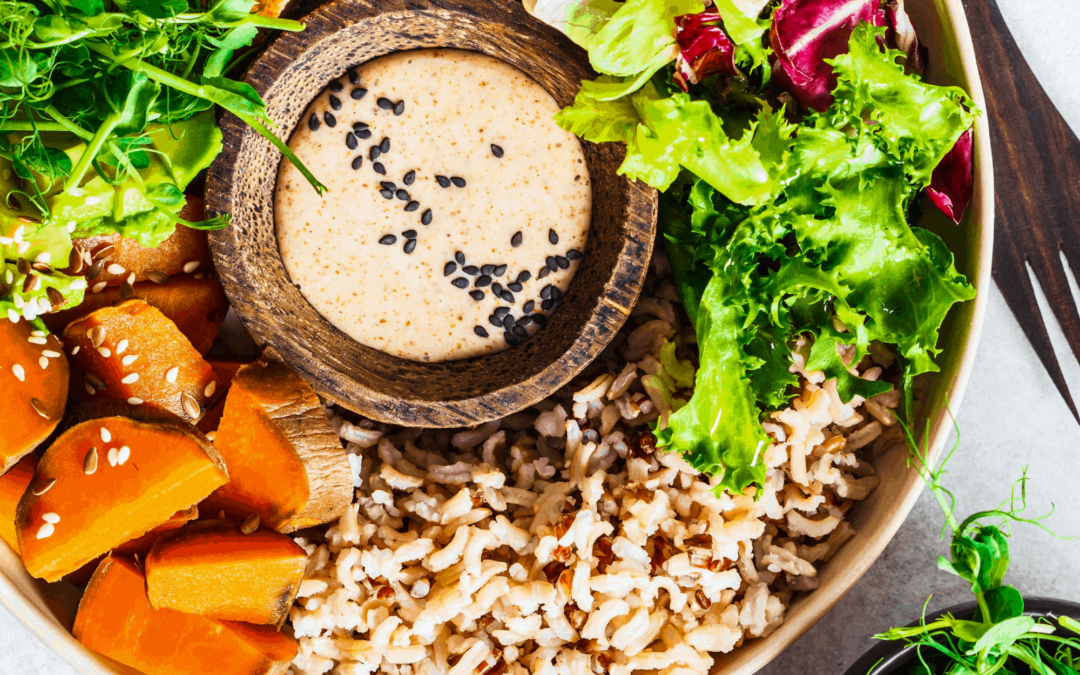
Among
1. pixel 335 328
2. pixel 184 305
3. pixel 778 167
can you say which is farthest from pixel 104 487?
pixel 778 167

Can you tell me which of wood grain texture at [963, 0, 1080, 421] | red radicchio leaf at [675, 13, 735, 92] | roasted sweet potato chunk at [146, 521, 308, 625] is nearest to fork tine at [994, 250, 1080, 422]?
wood grain texture at [963, 0, 1080, 421]

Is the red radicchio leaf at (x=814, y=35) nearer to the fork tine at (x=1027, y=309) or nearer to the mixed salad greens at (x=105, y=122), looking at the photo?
the fork tine at (x=1027, y=309)

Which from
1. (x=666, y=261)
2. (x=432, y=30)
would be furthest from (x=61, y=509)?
(x=666, y=261)

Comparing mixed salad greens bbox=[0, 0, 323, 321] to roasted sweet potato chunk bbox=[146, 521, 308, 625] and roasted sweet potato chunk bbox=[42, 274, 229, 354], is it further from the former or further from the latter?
roasted sweet potato chunk bbox=[146, 521, 308, 625]

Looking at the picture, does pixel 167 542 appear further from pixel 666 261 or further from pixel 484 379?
pixel 666 261

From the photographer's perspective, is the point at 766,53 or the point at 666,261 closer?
the point at 766,53

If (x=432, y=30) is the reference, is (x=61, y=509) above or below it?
below

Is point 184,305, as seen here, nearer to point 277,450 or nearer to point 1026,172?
point 277,450
